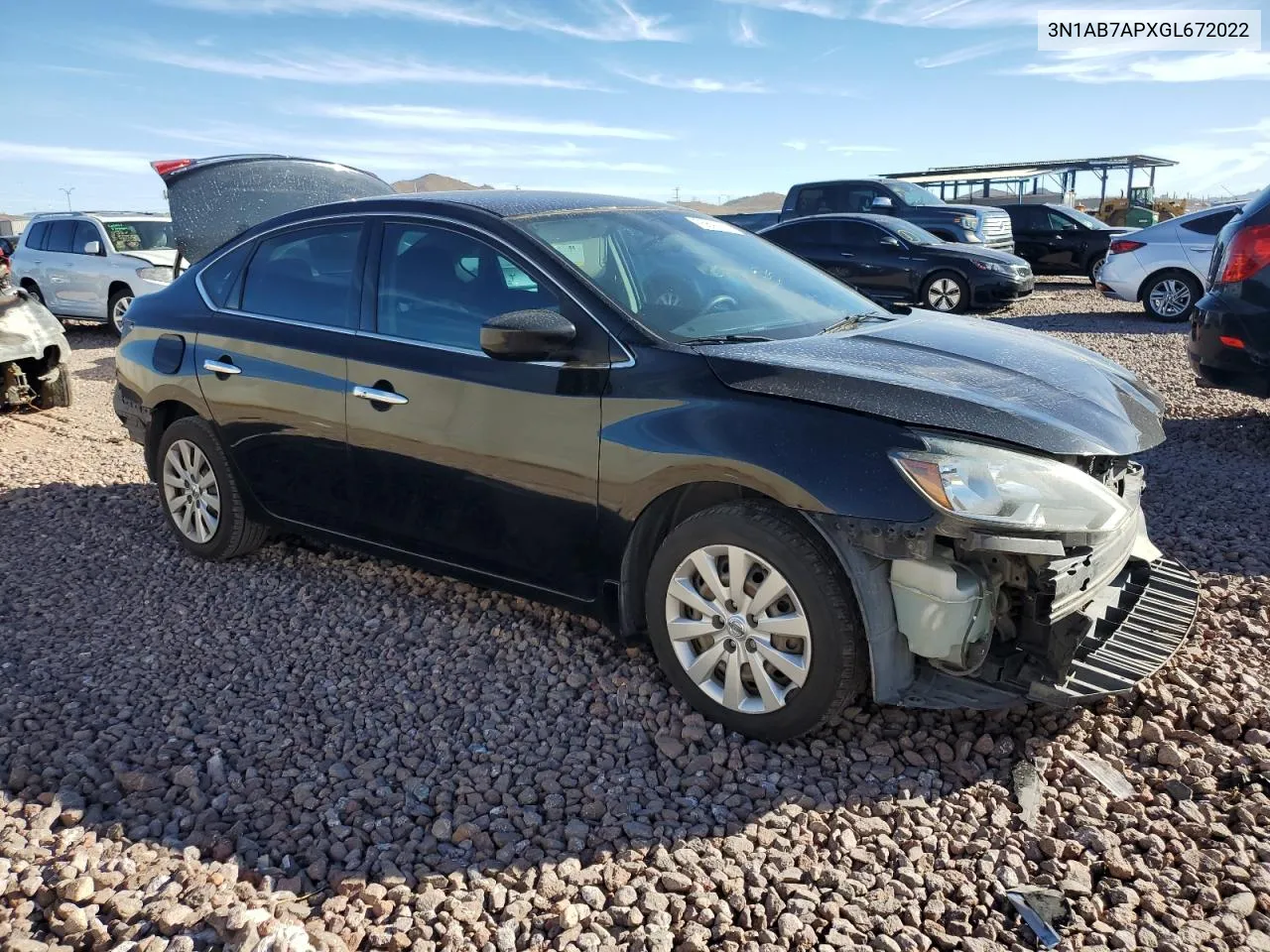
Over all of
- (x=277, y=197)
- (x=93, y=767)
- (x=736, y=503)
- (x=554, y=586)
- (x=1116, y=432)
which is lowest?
(x=93, y=767)

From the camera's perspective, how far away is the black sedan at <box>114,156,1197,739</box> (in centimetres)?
287

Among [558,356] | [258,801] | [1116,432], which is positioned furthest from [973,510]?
[258,801]

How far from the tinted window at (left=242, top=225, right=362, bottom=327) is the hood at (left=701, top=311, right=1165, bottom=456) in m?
1.74

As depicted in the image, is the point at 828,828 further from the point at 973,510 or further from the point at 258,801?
the point at 258,801

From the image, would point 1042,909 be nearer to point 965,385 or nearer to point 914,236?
point 965,385

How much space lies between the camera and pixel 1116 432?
3057 mm

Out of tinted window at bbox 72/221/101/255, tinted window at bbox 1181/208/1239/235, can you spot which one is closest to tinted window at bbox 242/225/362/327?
tinted window at bbox 72/221/101/255

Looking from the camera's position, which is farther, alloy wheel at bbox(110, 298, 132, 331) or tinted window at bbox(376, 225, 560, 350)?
alloy wheel at bbox(110, 298, 132, 331)

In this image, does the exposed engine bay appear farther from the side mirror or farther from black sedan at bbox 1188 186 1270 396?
black sedan at bbox 1188 186 1270 396

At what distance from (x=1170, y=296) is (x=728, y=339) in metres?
11.8

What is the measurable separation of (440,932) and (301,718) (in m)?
1.27

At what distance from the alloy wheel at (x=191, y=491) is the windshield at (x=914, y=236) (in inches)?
444

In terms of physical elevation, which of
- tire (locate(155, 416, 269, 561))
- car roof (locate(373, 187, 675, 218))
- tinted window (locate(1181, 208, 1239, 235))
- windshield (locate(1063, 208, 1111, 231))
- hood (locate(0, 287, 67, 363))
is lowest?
tire (locate(155, 416, 269, 561))

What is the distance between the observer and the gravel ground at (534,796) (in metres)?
2.48
